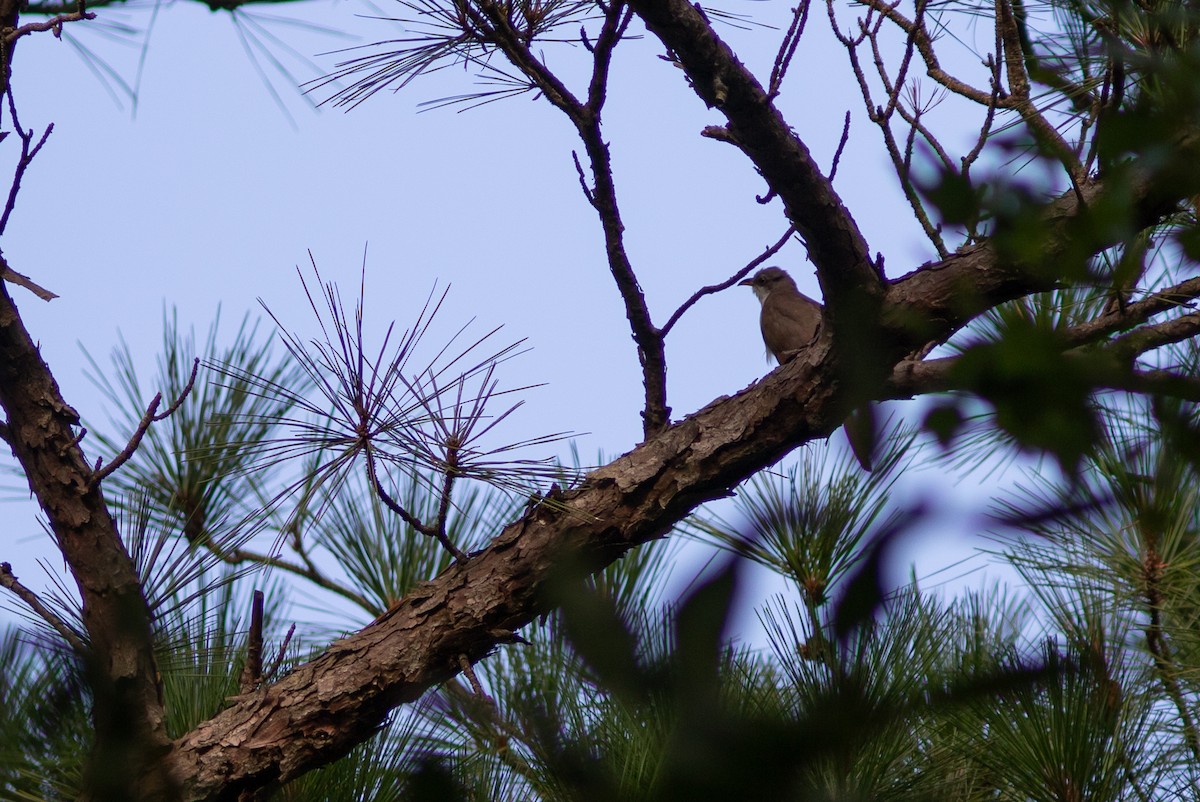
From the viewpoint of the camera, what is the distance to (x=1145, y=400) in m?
0.52

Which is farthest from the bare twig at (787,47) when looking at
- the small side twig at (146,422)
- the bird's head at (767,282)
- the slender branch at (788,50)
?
the bird's head at (767,282)

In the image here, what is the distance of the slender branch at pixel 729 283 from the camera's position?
7.58ft

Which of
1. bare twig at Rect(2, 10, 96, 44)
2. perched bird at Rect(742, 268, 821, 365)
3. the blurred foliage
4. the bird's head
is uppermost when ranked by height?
the bird's head

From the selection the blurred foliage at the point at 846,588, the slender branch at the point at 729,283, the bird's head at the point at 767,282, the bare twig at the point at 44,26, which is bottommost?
the blurred foliage at the point at 846,588

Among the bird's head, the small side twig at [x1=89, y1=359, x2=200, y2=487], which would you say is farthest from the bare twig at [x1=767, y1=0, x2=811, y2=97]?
the bird's head

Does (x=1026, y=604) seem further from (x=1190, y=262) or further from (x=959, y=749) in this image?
(x=1190, y=262)

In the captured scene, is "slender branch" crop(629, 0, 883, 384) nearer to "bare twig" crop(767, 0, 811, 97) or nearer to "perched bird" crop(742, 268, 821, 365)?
"bare twig" crop(767, 0, 811, 97)

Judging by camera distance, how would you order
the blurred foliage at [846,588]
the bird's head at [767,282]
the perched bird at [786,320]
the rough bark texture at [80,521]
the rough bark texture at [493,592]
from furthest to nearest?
the bird's head at [767,282] → the perched bird at [786,320] → the rough bark texture at [493,592] → the rough bark texture at [80,521] → the blurred foliage at [846,588]

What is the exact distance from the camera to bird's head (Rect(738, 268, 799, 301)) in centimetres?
520

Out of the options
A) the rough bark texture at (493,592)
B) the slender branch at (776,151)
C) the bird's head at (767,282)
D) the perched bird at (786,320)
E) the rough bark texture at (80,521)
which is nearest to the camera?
the slender branch at (776,151)

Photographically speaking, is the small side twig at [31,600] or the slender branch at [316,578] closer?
the small side twig at [31,600]

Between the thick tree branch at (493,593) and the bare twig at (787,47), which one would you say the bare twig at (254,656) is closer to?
the thick tree branch at (493,593)

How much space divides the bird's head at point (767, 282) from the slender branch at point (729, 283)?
2.75 m

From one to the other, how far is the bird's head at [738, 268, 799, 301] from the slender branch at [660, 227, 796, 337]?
2747mm
